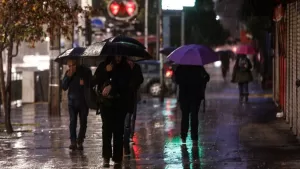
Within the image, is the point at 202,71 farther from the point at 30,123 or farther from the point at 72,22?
the point at 30,123

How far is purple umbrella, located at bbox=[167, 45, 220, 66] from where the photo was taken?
14.5 m

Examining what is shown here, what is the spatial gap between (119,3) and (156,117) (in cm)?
1049

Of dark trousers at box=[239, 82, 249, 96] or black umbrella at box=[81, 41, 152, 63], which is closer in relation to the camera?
black umbrella at box=[81, 41, 152, 63]

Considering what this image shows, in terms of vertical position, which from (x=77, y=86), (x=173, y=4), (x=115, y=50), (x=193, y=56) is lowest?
(x=77, y=86)

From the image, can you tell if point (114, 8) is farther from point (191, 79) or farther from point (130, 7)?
point (191, 79)

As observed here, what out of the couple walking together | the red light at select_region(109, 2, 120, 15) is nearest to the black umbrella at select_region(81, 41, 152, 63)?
the couple walking together

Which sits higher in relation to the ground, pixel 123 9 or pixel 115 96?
pixel 123 9

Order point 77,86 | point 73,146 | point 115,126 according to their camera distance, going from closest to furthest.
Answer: point 115,126 < point 77,86 < point 73,146

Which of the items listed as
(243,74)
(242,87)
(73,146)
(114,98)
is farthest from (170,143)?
(242,87)

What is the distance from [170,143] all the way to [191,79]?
124 cm

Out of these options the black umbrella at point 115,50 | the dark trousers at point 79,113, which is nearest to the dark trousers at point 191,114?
the dark trousers at point 79,113

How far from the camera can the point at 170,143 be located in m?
14.7

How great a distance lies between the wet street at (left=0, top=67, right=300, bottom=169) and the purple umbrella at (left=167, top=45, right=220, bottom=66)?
4.89ft

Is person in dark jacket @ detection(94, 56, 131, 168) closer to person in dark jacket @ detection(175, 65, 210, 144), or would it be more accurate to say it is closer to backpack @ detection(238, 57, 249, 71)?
person in dark jacket @ detection(175, 65, 210, 144)
